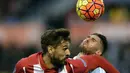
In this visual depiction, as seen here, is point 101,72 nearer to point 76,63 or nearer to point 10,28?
point 76,63

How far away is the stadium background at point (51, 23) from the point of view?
1961cm

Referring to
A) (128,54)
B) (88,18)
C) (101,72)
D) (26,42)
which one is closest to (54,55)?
(101,72)

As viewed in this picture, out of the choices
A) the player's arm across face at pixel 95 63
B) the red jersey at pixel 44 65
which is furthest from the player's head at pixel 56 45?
the player's arm across face at pixel 95 63

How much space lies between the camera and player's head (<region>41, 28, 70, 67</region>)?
5.95 m

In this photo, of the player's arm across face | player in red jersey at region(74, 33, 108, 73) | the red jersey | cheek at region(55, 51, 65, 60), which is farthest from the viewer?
player in red jersey at region(74, 33, 108, 73)

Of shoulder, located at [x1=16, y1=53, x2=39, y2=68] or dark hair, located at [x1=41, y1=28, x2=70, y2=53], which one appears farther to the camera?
shoulder, located at [x1=16, y1=53, x2=39, y2=68]

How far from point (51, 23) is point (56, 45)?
1464 centimetres

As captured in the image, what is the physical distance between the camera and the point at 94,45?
6.61 m

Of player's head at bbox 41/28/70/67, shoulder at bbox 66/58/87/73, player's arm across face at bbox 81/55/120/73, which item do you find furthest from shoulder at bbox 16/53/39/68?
player's arm across face at bbox 81/55/120/73

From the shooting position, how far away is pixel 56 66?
19.8ft

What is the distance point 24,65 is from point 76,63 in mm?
568

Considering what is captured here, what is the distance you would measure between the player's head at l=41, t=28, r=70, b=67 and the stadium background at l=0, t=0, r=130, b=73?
1216 centimetres

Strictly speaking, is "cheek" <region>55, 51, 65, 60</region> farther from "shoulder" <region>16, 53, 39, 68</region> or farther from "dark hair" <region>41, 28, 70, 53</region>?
"shoulder" <region>16, 53, 39, 68</region>

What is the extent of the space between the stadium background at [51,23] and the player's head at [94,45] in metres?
11.4
